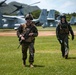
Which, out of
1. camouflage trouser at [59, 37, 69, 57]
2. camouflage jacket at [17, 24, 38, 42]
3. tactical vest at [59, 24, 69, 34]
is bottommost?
camouflage trouser at [59, 37, 69, 57]

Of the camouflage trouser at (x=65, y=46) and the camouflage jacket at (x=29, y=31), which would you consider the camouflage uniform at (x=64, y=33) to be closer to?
the camouflage trouser at (x=65, y=46)

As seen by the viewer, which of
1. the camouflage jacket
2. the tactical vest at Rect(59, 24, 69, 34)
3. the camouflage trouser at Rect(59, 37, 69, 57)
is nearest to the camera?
the camouflage jacket

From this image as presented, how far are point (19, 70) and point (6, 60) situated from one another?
10.1ft

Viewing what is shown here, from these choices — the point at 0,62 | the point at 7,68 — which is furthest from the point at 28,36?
the point at 0,62

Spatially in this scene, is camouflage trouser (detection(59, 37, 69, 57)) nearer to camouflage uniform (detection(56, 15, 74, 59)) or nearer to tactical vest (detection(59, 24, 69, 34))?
camouflage uniform (detection(56, 15, 74, 59))

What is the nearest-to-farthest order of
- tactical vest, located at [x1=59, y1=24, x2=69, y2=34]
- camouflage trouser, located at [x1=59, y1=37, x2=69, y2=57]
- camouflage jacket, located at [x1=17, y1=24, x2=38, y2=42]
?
camouflage jacket, located at [x1=17, y1=24, x2=38, y2=42] < camouflage trouser, located at [x1=59, y1=37, x2=69, y2=57] < tactical vest, located at [x1=59, y1=24, x2=69, y2=34]

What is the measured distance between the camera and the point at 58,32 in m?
15.5

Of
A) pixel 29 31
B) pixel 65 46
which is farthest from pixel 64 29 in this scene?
pixel 29 31

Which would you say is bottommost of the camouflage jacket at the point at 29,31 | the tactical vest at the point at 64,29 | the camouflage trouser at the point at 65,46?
the camouflage trouser at the point at 65,46

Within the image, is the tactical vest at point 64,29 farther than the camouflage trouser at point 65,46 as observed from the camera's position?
Yes

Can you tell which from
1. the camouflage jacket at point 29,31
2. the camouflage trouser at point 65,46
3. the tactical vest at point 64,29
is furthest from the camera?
the tactical vest at point 64,29

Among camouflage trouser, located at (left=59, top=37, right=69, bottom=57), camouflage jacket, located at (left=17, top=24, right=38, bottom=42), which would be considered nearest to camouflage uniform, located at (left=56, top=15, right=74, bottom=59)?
camouflage trouser, located at (left=59, top=37, right=69, bottom=57)

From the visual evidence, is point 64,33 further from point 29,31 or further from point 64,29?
point 29,31

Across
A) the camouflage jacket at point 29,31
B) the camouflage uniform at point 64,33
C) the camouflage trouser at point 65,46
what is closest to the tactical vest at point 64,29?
the camouflage uniform at point 64,33
